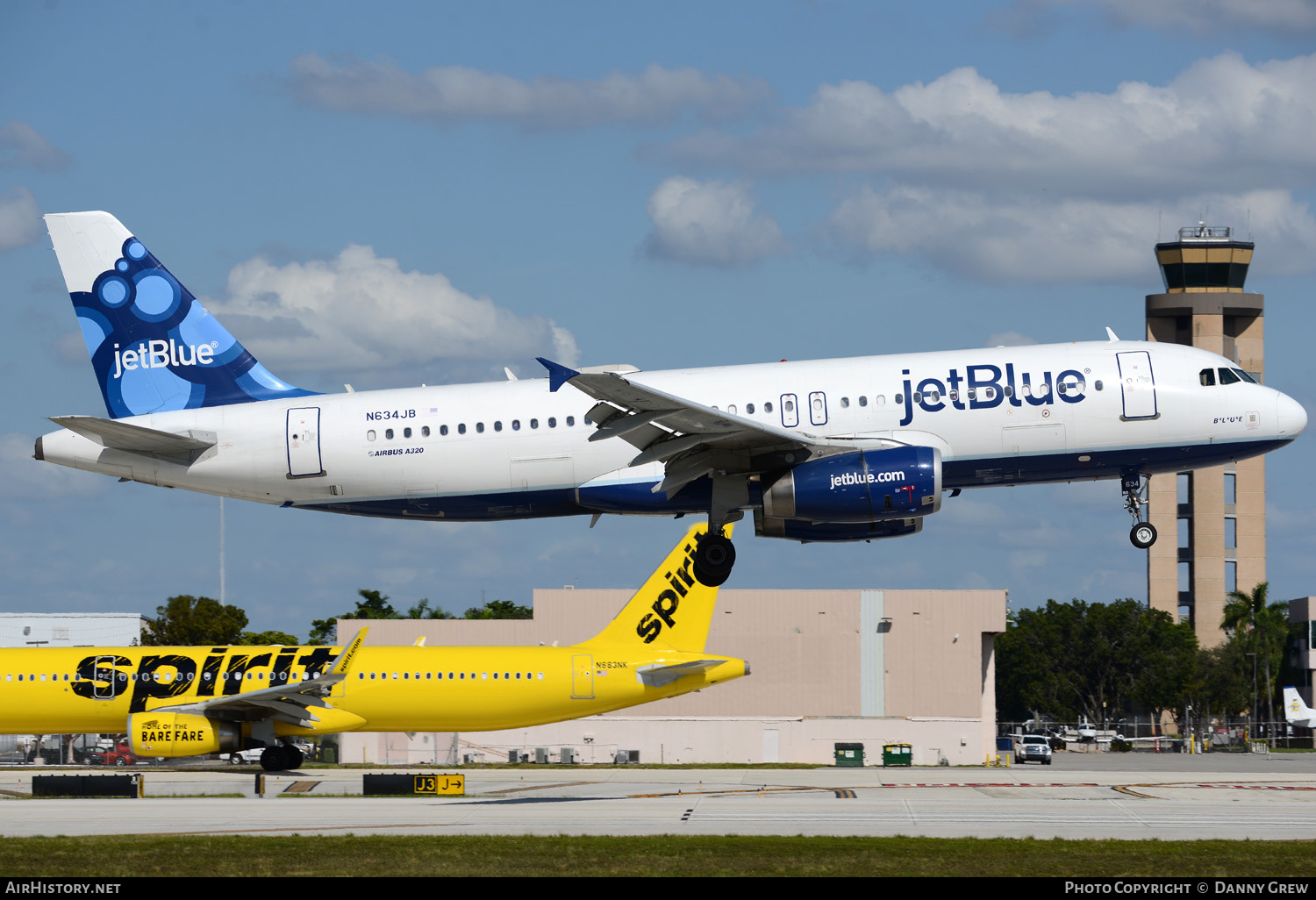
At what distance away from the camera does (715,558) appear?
137ft

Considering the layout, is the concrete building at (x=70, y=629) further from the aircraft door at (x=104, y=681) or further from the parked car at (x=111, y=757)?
the aircraft door at (x=104, y=681)

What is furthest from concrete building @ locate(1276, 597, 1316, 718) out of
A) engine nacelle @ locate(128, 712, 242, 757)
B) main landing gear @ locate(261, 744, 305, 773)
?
engine nacelle @ locate(128, 712, 242, 757)

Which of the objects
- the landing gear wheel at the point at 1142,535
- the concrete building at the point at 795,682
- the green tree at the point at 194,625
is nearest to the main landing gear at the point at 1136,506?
the landing gear wheel at the point at 1142,535

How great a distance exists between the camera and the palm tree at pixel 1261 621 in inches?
7461

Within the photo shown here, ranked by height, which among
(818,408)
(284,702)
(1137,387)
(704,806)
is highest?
(1137,387)

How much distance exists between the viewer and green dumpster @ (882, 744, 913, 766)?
295 ft

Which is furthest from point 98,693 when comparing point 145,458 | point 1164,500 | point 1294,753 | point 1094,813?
point 1164,500

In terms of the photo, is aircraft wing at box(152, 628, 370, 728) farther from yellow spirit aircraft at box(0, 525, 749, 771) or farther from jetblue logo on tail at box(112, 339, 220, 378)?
jetblue logo on tail at box(112, 339, 220, 378)

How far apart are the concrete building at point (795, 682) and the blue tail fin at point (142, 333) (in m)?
47.7

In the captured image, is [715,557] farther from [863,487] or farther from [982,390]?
[982,390]

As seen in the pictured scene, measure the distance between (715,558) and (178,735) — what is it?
27.8 m

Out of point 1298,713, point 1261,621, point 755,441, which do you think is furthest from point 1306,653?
point 755,441

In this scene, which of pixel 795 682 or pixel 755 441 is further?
pixel 795 682

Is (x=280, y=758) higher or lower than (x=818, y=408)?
lower
